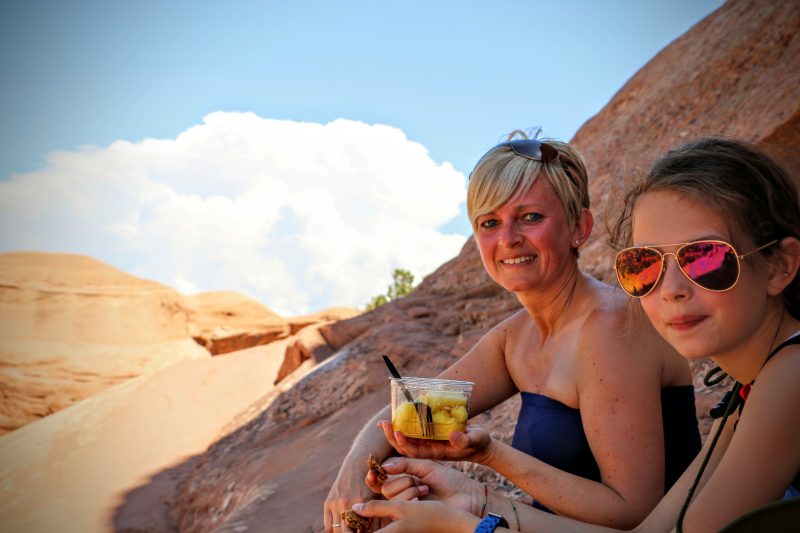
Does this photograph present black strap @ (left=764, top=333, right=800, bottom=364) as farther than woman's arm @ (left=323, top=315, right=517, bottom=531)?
No

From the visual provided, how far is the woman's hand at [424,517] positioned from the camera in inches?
76.5

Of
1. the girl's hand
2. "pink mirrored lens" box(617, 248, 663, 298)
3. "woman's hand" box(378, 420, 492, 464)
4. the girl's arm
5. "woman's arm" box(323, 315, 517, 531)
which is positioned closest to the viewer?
the girl's arm

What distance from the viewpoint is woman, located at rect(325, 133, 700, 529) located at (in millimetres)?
2072

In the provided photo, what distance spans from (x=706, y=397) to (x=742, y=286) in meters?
2.41

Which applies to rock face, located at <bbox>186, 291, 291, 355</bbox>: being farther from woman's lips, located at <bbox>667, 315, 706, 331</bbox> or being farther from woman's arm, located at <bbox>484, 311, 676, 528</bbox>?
woman's lips, located at <bbox>667, 315, 706, 331</bbox>

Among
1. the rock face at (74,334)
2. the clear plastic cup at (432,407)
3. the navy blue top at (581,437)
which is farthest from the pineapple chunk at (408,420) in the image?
the rock face at (74,334)

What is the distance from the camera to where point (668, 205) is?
172 centimetres

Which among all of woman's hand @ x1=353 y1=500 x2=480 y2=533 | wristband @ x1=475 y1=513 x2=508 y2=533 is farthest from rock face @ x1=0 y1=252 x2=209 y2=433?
wristband @ x1=475 y1=513 x2=508 y2=533

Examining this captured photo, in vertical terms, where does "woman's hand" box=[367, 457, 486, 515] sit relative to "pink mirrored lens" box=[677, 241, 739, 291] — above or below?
below

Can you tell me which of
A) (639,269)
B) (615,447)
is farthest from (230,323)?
(639,269)

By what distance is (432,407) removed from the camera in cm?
201

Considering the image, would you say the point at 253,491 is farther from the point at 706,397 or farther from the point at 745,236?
the point at 745,236

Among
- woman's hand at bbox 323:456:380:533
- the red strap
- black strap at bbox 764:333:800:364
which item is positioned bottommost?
woman's hand at bbox 323:456:380:533

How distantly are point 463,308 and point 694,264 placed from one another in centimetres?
582
